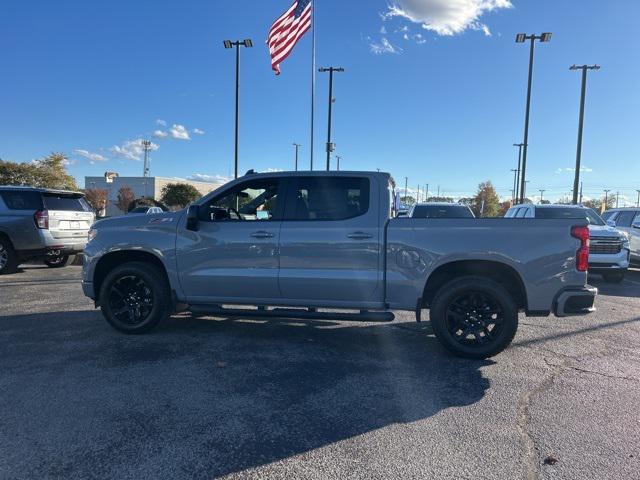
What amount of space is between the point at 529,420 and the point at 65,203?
1050 cm

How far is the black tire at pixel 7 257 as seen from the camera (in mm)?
10188

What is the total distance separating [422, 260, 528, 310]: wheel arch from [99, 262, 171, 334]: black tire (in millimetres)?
3174

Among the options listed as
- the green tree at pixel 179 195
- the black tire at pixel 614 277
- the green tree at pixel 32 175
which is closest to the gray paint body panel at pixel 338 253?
the black tire at pixel 614 277

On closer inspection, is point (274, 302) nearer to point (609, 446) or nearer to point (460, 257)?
point (460, 257)

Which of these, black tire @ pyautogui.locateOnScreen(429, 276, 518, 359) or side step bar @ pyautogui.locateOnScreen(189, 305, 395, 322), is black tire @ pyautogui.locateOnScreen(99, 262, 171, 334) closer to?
side step bar @ pyautogui.locateOnScreen(189, 305, 395, 322)

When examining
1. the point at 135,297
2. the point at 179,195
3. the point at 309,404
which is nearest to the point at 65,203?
the point at 135,297

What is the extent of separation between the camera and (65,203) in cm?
1078

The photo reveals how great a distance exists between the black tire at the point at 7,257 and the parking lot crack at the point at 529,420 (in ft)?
34.0

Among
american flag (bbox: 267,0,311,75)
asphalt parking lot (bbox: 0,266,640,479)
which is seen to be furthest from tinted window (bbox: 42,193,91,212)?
american flag (bbox: 267,0,311,75)

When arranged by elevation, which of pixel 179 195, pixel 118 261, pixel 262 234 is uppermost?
pixel 179 195

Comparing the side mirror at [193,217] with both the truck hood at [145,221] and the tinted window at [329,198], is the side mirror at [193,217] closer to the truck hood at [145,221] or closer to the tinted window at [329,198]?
the truck hood at [145,221]

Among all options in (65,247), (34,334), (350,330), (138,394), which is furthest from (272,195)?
(65,247)

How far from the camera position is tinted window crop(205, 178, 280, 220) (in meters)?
5.65

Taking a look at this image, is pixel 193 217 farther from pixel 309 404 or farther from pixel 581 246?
pixel 581 246
